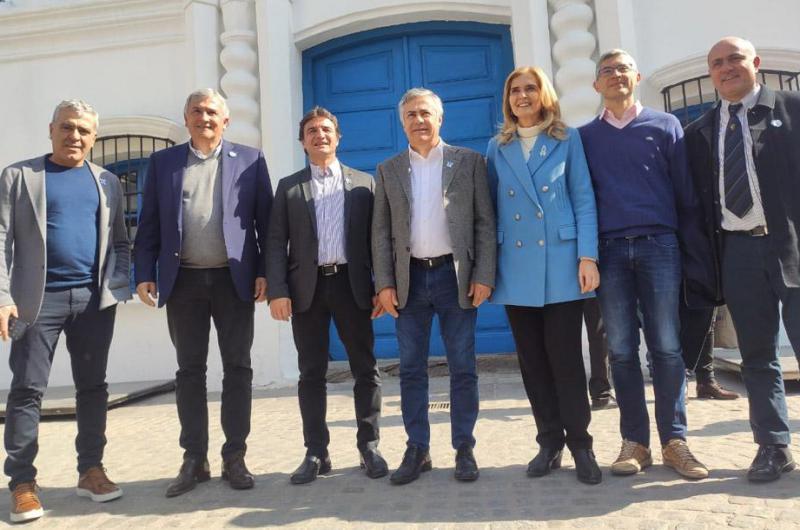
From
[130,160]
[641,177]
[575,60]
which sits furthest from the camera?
[130,160]

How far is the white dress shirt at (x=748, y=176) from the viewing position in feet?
9.29

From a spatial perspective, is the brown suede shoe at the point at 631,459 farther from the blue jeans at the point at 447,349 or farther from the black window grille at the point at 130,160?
the black window grille at the point at 130,160

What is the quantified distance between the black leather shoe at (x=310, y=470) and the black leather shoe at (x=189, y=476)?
0.45m

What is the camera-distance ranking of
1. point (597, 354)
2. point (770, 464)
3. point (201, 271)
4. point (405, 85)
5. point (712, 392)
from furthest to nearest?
point (405, 85), point (712, 392), point (597, 354), point (201, 271), point (770, 464)

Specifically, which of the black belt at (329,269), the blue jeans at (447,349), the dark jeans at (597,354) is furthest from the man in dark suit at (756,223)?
the black belt at (329,269)

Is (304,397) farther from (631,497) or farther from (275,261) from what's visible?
(631,497)

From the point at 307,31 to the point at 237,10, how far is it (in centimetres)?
76

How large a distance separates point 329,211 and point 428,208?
0.53 m

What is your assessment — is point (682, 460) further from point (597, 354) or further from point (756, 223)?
point (597, 354)

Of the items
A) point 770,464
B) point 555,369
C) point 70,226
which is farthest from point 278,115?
point 770,464

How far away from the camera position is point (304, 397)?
3217 mm

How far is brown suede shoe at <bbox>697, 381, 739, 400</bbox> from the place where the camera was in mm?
4574

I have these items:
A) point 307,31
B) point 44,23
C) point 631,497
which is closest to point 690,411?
point 631,497

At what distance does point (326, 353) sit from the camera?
10.6 ft
